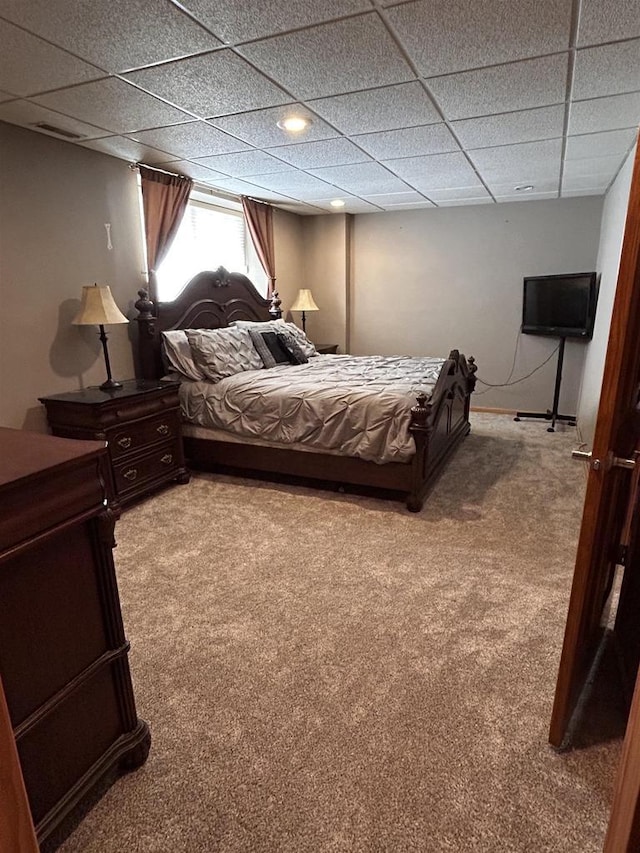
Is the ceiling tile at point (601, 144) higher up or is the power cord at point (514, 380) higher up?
the ceiling tile at point (601, 144)

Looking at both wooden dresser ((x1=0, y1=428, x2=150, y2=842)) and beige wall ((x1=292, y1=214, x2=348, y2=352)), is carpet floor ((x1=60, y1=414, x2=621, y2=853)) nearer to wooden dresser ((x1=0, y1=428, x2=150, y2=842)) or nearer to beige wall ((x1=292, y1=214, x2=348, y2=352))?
→ wooden dresser ((x1=0, y1=428, x2=150, y2=842))

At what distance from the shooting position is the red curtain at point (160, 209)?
3836 mm

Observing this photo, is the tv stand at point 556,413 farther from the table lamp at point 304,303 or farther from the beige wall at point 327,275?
the table lamp at point 304,303

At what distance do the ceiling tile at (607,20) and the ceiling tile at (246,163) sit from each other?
2.12 m

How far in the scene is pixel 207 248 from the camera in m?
4.84

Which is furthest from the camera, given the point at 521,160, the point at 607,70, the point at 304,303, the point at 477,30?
the point at 304,303

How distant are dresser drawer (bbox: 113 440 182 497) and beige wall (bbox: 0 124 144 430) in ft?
2.11

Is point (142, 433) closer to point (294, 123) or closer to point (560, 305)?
point (294, 123)

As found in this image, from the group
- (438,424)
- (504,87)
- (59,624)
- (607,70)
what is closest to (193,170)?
(504,87)

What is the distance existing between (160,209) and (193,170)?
41 centimetres

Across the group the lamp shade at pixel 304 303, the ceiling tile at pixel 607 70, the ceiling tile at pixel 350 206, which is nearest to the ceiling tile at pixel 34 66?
the ceiling tile at pixel 607 70

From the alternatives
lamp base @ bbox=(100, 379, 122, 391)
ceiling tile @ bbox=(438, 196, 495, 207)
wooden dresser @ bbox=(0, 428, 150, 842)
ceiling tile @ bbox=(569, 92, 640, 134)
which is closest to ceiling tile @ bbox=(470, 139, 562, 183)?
ceiling tile @ bbox=(569, 92, 640, 134)

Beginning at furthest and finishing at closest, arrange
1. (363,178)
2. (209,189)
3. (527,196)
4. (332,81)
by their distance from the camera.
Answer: (527,196) < (209,189) < (363,178) < (332,81)

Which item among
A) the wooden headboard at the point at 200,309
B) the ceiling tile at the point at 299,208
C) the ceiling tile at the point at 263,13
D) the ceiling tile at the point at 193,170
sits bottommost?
the wooden headboard at the point at 200,309
